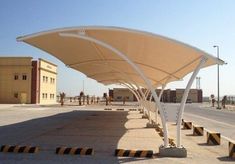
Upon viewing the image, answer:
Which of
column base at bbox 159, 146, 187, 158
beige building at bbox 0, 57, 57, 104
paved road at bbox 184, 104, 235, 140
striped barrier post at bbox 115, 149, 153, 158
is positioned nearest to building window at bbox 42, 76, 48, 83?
beige building at bbox 0, 57, 57, 104

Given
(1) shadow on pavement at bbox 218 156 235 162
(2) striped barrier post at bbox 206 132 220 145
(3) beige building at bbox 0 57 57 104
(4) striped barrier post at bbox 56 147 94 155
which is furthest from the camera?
(3) beige building at bbox 0 57 57 104

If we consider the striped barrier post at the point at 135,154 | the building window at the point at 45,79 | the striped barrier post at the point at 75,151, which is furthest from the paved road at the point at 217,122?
the building window at the point at 45,79

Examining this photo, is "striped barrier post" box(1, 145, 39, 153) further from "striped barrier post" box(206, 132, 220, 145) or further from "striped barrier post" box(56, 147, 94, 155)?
"striped barrier post" box(206, 132, 220, 145)

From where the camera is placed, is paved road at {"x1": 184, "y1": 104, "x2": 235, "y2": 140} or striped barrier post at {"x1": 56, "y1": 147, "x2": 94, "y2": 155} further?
paved road at {"x1": 184, "y1": 104, "x2": 235, "y2": 140}

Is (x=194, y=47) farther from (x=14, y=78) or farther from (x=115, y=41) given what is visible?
(x=14, y=78)

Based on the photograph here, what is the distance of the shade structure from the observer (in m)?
12.3

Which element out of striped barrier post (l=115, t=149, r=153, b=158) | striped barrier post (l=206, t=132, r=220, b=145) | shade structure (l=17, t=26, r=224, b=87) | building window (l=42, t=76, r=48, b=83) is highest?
building window (l=42, t=76, r=48, b=83)

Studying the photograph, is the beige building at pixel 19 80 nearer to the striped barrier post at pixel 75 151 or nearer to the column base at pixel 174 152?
the striped barrier post at pixel 75 151

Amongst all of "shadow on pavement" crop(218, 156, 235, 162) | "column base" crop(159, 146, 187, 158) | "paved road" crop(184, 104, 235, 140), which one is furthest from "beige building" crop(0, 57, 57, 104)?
"shadow on pavement" crop(218, 156, 235, 162)

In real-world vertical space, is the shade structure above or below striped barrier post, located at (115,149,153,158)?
above

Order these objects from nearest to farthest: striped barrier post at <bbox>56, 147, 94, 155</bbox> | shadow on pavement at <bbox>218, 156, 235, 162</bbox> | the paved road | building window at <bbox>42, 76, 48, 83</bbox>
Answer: shadow on pavement at <bbox>218, 156, 235, 162</bbox> → striped barrier post at <bbox>56, 147, 94, 155</bbox> → the paved road → building window at <bbox>42, 76, 48, 83</bbox>

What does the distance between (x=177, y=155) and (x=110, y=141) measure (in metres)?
4.01

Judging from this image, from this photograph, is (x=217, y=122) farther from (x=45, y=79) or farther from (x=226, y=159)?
(x=45, y=79)

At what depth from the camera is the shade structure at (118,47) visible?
12258 millimetres
